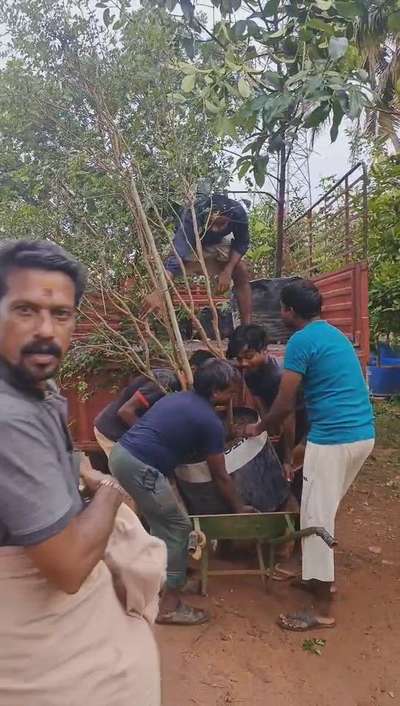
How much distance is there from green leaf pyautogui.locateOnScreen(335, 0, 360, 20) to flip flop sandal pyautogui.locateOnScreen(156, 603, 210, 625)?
314 centimetres

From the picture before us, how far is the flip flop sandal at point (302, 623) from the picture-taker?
3.58 metres

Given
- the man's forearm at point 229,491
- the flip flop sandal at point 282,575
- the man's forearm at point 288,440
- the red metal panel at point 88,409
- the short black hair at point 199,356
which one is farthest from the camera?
the red metal panel at point 88,409

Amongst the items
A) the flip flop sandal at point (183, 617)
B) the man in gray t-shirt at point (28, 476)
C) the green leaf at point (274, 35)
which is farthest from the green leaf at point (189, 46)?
the flip flop sandal at point (183, 617)

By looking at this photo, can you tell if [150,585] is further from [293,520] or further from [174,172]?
[174,172]

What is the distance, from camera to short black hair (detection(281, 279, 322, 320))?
12.3 ft

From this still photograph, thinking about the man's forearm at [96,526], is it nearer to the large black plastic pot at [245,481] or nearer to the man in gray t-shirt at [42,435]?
the man in gray t-shirt at [42,435]

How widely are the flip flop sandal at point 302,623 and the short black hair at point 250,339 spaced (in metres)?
1.62

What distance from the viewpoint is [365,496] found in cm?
633

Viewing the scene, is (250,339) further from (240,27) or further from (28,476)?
(28,476)

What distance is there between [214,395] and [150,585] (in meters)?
2.21

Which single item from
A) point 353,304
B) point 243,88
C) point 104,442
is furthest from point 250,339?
point 243,88

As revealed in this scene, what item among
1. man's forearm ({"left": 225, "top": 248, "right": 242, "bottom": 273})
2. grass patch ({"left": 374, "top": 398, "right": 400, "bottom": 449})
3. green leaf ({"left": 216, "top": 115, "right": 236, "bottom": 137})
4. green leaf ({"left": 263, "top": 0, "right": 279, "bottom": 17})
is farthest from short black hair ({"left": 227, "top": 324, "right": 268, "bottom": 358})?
grass patch ({"left": 374, "top": 398, "right": 400, "bottom": 449})

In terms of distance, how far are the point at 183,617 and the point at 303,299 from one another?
6.42ft

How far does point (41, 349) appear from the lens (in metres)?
1.30
